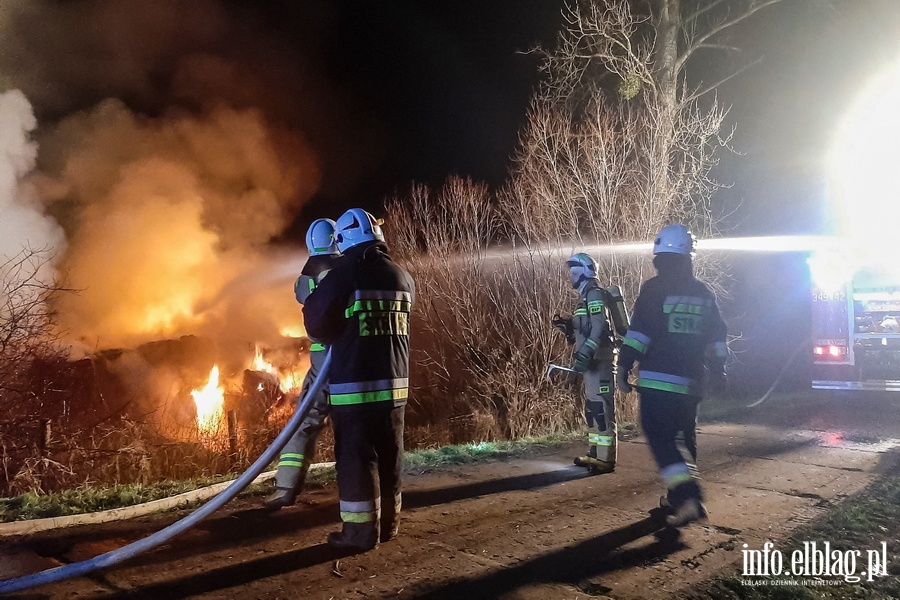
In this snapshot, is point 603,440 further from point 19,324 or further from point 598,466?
point 19,324

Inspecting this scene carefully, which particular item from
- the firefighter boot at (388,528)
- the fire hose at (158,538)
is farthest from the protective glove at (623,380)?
the fire hose at (158,538)

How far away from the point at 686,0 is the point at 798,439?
31.3 ft

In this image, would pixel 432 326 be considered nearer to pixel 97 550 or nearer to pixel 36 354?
pixel 36 354

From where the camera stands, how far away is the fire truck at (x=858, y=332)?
363 inches

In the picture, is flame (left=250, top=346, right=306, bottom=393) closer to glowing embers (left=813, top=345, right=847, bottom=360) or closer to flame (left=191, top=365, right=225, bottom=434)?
flame (left=191, top=365, right=225, bottom=434)

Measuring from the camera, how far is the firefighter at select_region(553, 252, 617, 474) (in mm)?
5023

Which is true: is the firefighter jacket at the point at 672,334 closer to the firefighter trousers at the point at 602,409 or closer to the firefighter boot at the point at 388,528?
the firefighter trousers at the point at 602,409

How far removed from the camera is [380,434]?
3.37m

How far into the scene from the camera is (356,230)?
3510mm

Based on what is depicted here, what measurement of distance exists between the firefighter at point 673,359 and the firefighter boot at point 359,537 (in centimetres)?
199

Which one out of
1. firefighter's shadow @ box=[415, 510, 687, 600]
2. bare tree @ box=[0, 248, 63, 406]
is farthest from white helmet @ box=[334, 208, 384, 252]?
bare tree @ box=[0, 248, 63, 406]

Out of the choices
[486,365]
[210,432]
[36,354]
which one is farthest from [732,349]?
[36,354]

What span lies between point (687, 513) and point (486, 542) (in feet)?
4.50

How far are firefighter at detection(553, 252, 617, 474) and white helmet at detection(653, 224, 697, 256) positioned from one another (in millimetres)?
938
